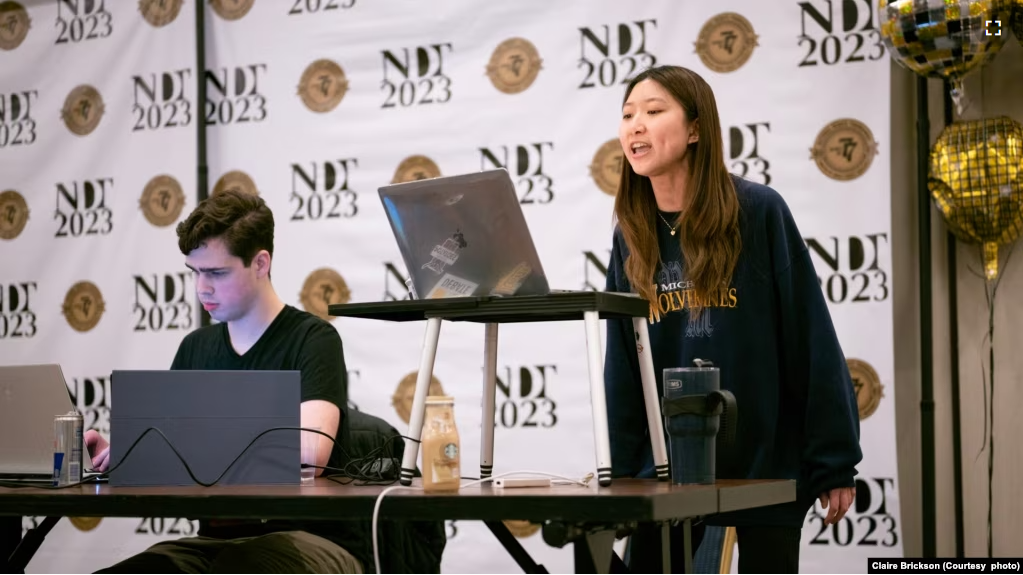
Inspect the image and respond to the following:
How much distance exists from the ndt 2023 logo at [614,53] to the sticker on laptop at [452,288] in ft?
6.83

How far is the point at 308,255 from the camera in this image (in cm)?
433

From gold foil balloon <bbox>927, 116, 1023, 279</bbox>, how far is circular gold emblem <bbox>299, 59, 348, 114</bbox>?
220 cm

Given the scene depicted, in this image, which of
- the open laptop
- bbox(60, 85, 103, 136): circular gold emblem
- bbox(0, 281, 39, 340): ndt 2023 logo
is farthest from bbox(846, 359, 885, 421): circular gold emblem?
bbox(0, 281, 39, 340): ndt 2023 logo

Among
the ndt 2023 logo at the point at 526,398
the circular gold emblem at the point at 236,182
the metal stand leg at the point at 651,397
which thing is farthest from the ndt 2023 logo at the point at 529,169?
the metal stand leg at the point at 651,397

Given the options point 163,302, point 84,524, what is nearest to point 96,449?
point 163,302

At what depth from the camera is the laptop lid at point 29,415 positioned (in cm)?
217

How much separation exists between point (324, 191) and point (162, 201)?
746 millimetres

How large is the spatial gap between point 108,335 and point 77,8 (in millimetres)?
1421

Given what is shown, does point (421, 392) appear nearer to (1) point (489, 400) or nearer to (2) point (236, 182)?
(1) point (489, 400)

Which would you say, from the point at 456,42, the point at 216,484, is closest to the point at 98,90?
the point at 456,42

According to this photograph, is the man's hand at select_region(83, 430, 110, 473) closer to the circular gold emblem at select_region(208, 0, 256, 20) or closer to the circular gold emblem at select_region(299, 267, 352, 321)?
the circular gold emblem at select_region(299, 267, 352, 321)

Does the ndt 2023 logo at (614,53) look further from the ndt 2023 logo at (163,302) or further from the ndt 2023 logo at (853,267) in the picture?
the ndt 2023 logo at (163,302)

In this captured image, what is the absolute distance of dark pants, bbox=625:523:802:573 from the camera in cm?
222

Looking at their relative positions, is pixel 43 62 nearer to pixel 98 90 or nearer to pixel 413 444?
pixel 98 90
